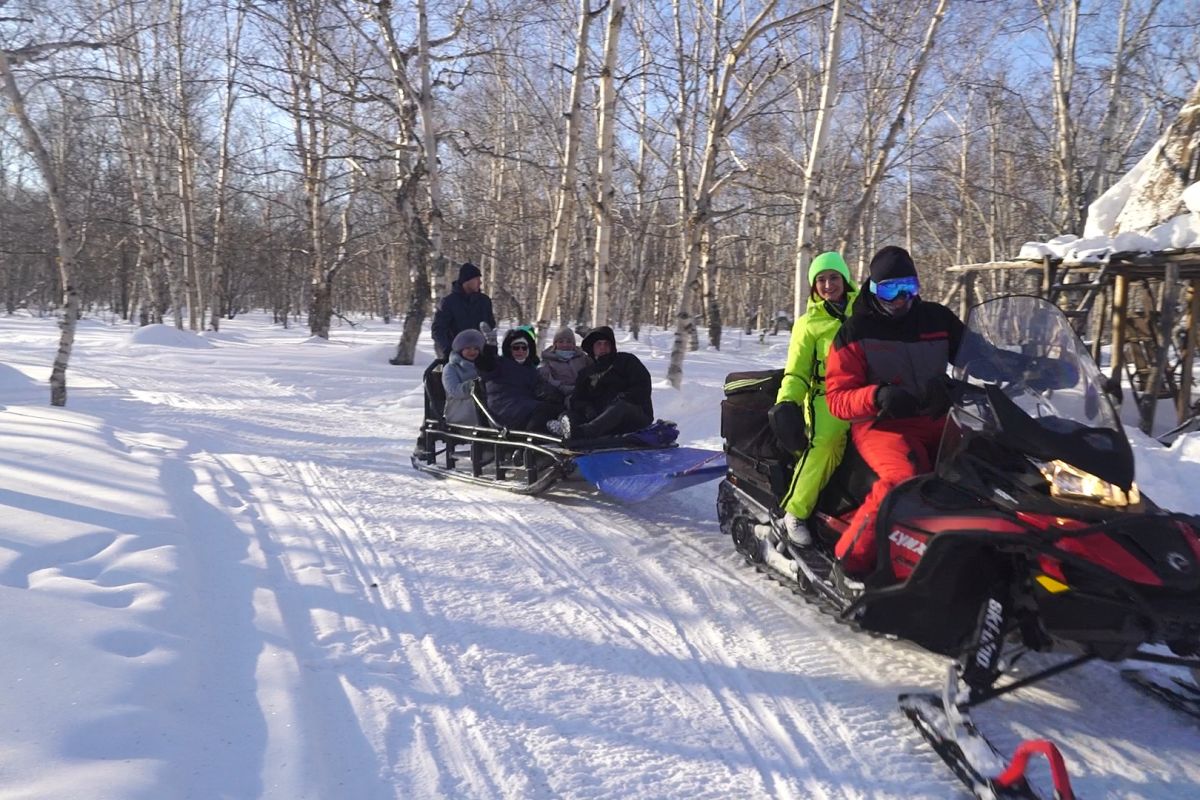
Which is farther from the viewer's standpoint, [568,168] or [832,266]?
[568,168]

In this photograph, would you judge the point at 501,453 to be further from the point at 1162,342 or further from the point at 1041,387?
the point at 1162,342

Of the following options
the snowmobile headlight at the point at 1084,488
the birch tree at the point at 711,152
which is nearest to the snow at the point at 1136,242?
the birch tree at the point at 711,152

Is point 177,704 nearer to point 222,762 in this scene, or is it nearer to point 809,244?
point 222,762

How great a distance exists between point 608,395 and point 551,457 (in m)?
0.77

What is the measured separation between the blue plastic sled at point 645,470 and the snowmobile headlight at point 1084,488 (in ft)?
8.91

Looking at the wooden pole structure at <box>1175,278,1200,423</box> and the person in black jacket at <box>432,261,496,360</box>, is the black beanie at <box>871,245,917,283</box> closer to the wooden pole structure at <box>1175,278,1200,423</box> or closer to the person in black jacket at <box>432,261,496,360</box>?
the person in black jacket at <box>432,261,496,360</box>

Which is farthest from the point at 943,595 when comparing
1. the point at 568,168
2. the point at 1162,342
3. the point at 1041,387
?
the point at 568,168

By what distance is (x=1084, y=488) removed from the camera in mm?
2881

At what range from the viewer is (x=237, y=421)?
10023 millimetres

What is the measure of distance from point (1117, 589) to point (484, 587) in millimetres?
2961

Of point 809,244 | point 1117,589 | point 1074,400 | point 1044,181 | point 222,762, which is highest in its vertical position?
point 1044,181

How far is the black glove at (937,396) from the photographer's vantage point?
3465 millimetres

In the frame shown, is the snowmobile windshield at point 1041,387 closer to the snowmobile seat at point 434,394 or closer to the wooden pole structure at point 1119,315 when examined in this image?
the snowmobile seat at point 434,394

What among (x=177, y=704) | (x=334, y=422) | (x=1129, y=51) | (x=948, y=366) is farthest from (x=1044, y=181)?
(x=177, y=704)
